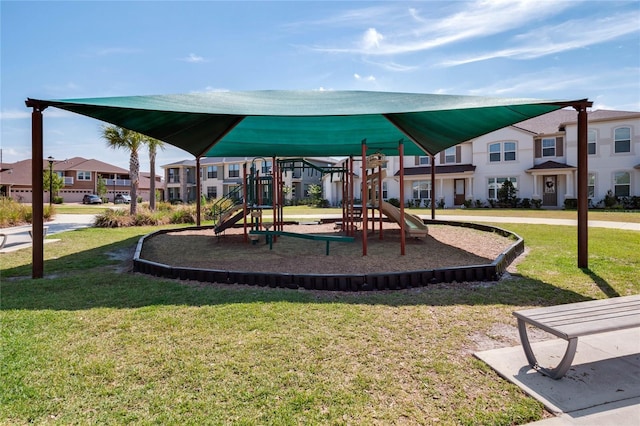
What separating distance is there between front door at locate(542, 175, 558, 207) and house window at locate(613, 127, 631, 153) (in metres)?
4.07

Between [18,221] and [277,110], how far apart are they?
16332 mm

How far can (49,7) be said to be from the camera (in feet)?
23.5

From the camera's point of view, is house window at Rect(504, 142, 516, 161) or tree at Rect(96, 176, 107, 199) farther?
tree at Rect(96, 176, 107, 199)

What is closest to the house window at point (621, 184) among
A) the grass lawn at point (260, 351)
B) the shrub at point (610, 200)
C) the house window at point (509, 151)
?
the shrub at point (610, 200)

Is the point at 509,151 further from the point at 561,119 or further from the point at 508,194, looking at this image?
the point at 561,119

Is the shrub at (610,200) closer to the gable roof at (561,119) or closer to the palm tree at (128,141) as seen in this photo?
the gable roof at (561,119)

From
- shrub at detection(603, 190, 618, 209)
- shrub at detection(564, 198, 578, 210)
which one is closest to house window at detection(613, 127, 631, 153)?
shrub at detection(603, 190, 618, 209)

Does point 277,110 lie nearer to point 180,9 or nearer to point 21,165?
point 180,9

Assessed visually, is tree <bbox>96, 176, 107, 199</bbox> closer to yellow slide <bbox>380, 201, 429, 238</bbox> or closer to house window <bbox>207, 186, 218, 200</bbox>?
house window <bbox>207, 186, 218, 200</bbox>

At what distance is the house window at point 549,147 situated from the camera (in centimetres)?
2691

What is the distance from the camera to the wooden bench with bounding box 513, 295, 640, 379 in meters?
2.63

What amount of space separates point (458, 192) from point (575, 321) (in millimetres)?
29353

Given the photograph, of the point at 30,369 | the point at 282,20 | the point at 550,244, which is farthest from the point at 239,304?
the point at 550,244

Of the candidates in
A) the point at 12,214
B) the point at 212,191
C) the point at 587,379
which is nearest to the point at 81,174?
the point at 212,191
